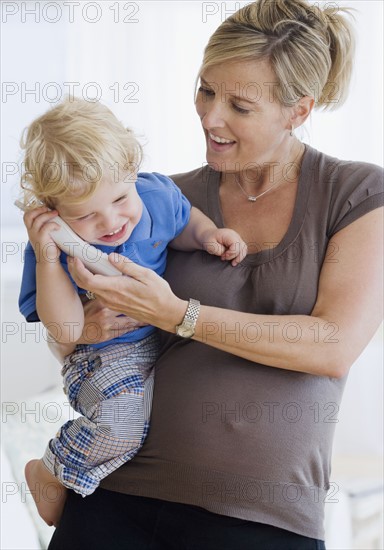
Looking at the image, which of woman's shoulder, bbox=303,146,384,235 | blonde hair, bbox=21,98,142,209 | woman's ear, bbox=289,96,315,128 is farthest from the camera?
woman's ear, bbox=289,96,315,128

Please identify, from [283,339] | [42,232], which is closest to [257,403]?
[283,339]

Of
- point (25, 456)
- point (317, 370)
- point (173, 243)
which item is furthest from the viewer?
point (25, 456)

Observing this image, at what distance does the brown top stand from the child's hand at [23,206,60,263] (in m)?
0.30

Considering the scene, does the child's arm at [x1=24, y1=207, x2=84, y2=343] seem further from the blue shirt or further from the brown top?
the brown top

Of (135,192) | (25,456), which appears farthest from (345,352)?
(25,456)

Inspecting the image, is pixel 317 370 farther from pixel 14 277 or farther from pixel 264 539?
pixel 14 277

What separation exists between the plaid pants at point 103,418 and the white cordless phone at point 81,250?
21 cm

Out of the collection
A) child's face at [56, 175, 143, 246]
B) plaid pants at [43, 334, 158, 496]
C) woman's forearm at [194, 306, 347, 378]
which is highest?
child's face at [56, 175, 143, 246]

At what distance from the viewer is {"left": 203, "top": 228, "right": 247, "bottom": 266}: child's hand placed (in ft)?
5.47

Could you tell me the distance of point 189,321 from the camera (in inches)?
59.5

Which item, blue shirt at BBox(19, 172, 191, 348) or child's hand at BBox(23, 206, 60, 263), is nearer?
child's hand at BBox(23, 206, 60, 263)

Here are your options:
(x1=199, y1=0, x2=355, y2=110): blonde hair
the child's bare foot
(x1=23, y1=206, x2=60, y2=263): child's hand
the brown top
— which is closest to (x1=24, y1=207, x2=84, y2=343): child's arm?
(x1=23, y1=206, x2=60, y2=263): child's hand

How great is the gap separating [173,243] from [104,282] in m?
0.30

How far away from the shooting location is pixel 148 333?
5.71 feet
